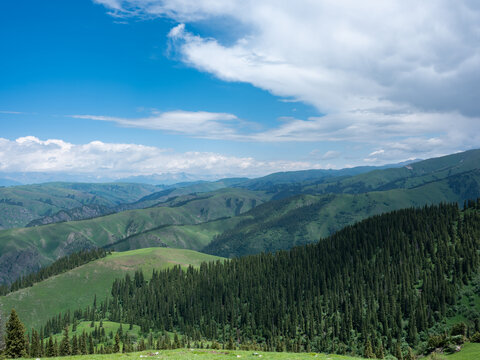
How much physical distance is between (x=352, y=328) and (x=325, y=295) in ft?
112

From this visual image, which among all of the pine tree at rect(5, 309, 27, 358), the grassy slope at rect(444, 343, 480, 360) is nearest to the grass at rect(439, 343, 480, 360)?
the grassy slope at rect(444, 343, 480, 360)

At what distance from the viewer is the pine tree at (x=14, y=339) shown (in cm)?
6266

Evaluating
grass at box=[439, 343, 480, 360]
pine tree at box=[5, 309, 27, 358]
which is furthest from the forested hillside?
pine tree at box=[5, 309, 27, 358]

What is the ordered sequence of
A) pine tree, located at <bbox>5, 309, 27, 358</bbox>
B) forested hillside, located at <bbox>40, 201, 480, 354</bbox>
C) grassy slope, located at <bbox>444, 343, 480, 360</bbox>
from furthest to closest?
1. forested hillside, located at <bbox>40, 201, 480, 354</bbox>
2. pine tree, located at <bbox>5, 309, 27, 358</bbox>
3. grassy slope, located at <bbox>444, 343, 480, 360</bbox>

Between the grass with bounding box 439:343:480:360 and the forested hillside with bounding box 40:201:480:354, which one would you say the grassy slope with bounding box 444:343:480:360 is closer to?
the grass with bounding box 439:343:480:360

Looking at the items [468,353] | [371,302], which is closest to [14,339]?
[468,353]

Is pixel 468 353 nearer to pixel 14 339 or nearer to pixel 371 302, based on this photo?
pixel 14 339

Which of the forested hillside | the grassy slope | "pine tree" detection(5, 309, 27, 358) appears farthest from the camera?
the forested hillside

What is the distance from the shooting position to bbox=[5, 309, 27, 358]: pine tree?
6266cm

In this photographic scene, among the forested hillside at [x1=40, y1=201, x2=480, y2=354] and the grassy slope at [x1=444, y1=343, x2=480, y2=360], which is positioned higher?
the grassy slope at [x1=444, y1=343, x2=480, y2=360]

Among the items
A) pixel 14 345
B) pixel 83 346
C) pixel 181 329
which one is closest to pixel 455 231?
pixel 181 329

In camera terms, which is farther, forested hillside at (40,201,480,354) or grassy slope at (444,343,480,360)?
forested hillside at (40,201,480,354)

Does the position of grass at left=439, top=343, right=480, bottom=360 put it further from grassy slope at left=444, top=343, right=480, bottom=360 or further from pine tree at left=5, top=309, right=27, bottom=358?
pine tree at left=5, top=309, right=27, bottom=358

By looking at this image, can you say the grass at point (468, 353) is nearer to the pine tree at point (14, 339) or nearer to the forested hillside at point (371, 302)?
the forested hillside at point (371, 302)
